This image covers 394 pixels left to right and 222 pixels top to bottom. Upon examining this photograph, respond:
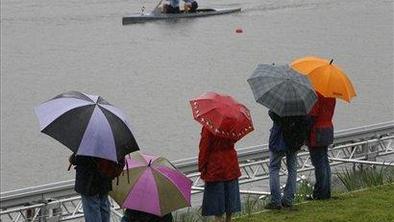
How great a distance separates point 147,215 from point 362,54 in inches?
1355

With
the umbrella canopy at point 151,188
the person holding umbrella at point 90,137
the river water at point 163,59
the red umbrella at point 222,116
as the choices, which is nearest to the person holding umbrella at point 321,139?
the red umbrella at point 222,116

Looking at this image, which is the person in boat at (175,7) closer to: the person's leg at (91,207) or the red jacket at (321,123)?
the red jacket at (321,123)

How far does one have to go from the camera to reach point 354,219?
341 inches

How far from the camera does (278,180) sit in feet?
29.8

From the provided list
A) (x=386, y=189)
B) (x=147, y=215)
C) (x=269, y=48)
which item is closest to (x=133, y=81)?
(x=269, y=48)

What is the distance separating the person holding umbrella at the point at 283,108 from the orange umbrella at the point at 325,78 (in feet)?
1.10

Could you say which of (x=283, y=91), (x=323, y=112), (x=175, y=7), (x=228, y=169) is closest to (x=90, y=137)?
(x=228, y=169)

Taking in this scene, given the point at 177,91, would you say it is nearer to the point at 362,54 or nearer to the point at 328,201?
the point at 362,54

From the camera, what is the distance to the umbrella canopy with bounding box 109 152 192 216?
23.6ft

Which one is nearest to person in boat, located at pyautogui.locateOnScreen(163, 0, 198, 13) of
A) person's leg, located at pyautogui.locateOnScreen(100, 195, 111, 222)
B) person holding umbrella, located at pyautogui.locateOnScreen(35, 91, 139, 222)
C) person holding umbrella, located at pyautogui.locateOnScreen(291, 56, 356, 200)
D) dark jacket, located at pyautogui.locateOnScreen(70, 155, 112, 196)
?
person holding umbrella, located at pyautogui.locateOnScreen(291, 56, 356, 200)

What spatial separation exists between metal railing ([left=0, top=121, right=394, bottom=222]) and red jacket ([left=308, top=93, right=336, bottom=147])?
1936mm

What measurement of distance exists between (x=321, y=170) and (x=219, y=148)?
175 cm

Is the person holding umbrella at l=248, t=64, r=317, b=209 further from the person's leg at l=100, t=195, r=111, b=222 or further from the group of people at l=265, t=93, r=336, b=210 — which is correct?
the person's leg at l=100, t=195, r=111, b=222

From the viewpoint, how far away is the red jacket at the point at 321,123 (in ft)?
30.4
